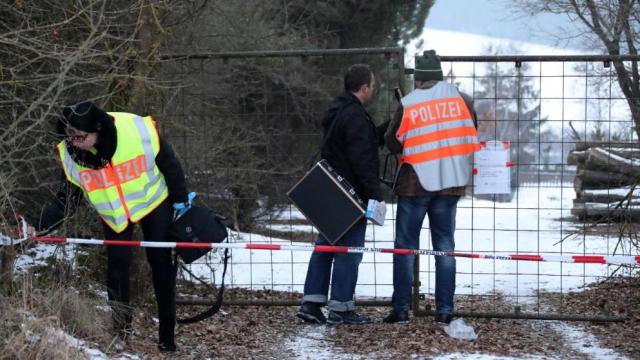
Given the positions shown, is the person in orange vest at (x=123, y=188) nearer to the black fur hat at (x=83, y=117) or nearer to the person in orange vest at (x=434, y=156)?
the black fur hat at (x=83, y=117)

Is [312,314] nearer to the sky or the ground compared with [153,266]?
nearer to the ground

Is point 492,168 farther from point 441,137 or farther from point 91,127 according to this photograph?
point 91,127

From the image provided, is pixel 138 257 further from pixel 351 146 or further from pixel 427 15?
pixel 427 15

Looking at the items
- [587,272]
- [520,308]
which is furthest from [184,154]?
[587,272]

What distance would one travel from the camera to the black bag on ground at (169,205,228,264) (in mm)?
5887

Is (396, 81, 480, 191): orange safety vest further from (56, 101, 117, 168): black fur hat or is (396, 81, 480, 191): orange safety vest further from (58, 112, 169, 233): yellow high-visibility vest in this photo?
(56, 101, 117, 168): black fur hat

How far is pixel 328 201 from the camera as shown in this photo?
6707mm

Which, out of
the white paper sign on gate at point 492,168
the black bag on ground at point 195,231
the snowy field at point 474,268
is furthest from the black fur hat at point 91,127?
the white paper sign on gate at point 492,168

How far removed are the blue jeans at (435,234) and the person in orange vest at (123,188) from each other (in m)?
1.81

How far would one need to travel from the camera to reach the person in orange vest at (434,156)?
6.57 m

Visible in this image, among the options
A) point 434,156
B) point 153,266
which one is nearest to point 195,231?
point 153,266

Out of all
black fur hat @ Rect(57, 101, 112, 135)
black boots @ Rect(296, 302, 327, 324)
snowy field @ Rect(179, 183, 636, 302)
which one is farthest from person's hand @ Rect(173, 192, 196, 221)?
snowy field @ Rect(179, 183, 636, 302)

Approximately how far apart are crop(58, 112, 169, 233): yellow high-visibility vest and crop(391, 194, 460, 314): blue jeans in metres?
2.06

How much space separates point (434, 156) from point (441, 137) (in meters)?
0.15
